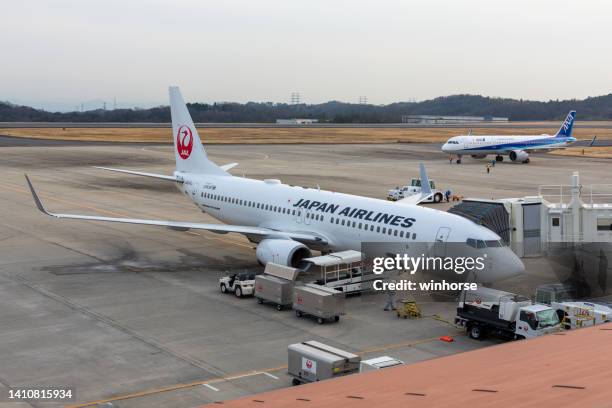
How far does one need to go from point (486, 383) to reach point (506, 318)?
12.7 metres

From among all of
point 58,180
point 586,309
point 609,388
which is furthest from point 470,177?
point 609,388

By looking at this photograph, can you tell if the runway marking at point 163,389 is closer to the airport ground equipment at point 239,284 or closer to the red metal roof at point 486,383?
the red metal roof at point 486,383

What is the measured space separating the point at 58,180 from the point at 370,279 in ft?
171

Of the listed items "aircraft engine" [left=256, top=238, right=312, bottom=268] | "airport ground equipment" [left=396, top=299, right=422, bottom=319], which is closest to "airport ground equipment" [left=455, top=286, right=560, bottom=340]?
"airport ground equipment" [left=396, top=299, right=422, bottom=319]

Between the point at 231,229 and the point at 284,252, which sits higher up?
the point at 231,229

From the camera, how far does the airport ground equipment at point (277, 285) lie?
28406 millimetres

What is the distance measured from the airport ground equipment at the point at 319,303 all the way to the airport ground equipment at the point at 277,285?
0.87 meters

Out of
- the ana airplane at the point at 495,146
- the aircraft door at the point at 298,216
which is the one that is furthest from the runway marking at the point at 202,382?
the ana airplane at the point at 495,146

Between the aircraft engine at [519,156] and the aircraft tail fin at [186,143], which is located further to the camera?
the aircraft engine at [519,156]

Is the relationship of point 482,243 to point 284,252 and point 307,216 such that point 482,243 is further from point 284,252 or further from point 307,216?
point 307,216

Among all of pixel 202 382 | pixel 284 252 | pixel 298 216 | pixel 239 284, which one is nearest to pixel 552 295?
pixel 284 252

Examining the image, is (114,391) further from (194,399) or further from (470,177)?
(470,177)

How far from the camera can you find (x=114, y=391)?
20016 mm

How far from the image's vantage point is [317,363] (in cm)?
1988
